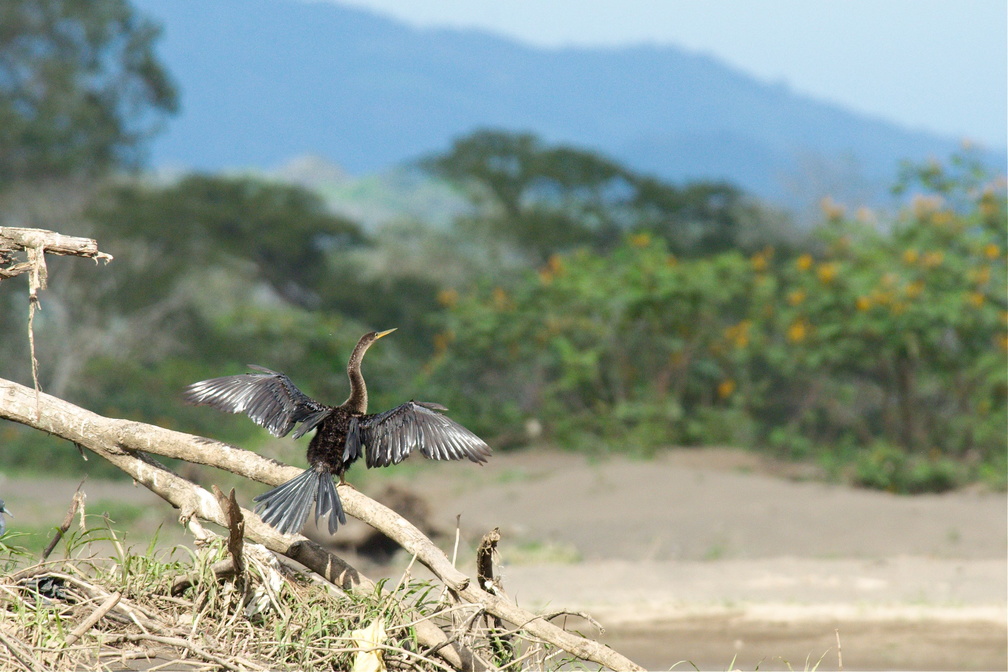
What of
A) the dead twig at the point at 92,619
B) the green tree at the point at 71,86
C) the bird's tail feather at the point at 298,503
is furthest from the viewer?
the green tree at the point at 71,86

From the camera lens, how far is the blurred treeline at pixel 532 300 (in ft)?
29.7

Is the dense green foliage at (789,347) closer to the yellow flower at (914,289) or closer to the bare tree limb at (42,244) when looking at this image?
the yellow flower at (914,289)

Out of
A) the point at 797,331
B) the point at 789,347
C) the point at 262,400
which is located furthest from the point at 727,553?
the point at 262,400

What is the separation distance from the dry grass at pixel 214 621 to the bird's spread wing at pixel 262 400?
421mm

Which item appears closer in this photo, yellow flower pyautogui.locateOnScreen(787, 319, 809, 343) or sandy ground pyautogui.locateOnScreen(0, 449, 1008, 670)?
sandy ground pyautogui.locateOnScreen(0, 449, 1008, 670)

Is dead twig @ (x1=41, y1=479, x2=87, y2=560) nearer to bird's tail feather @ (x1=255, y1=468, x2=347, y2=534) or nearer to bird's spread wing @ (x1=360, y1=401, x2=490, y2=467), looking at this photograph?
bird's tail feather @ (x1=255, y1=468, x2=347, y2=534)

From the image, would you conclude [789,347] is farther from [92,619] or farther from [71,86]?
[71,86]

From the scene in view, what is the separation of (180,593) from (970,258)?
24.9ft

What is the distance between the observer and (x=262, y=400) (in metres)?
3.08

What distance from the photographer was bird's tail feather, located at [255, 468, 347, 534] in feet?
9.00

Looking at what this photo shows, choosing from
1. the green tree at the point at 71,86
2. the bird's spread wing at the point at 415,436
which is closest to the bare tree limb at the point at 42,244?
the bird's spread wing at the point at 415,436

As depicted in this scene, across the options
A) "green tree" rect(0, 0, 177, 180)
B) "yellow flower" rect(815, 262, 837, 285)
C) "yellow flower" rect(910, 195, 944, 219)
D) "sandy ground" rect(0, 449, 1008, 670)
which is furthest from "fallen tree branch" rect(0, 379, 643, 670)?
"green tree" rect(0, 0, 177, 180)

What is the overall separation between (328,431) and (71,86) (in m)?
13.1

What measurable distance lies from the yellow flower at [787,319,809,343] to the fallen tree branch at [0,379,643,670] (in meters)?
6.74
